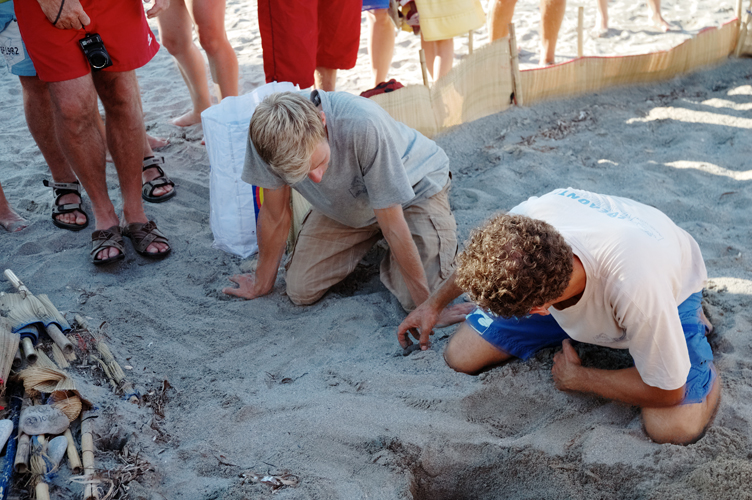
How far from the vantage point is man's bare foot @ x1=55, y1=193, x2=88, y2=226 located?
10.0 feet

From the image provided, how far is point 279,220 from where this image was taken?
99.5 inches

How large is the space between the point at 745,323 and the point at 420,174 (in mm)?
1423

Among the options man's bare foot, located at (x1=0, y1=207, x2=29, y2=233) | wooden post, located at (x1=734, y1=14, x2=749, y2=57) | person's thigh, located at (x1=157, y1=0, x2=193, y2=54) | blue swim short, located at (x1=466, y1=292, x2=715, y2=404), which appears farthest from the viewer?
wooden post, located at (x1=734, y1=14, x2=749, y2=57)

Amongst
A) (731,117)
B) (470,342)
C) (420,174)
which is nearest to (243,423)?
(470,342)

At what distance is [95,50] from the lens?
253 cm

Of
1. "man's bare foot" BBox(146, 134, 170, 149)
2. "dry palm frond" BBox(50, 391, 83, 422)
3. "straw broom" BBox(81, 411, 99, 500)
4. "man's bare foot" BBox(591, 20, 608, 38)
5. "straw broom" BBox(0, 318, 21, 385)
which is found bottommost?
"straw broom" BBox(81, 411, 99, 500)

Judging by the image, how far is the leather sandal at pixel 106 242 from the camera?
2756mm

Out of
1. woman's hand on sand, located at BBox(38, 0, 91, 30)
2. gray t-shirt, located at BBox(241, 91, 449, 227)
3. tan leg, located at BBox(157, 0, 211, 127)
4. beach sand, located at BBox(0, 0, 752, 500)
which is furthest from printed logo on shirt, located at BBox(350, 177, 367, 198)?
tan leg, located at BBox(157, 0, 211, 127)

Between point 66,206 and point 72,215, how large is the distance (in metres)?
0.06

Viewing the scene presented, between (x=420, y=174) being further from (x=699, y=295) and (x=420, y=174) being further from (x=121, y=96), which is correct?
(x=121, y=96)

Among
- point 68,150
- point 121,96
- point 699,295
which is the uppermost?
point 121,96

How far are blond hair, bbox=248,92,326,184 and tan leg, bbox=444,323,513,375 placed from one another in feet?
2.83

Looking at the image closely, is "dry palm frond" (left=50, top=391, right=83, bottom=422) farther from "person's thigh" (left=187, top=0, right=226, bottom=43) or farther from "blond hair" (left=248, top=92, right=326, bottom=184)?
"person's thigh" (left=187, top=0, right=226, bottom=43)

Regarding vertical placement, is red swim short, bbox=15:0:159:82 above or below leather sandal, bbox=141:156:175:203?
above
